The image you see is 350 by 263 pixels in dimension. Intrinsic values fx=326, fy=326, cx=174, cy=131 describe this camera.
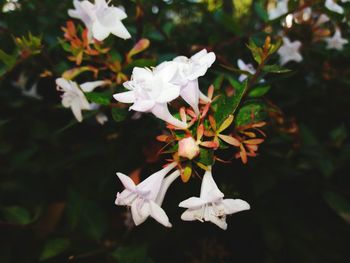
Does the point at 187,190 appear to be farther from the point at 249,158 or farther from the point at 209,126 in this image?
the point at 209,126

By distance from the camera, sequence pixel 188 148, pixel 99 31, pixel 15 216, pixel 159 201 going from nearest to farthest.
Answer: pixel 188 148, pixel 159 201, pixel 99 31, pixel 15 216

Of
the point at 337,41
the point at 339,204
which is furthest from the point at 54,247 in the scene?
the point at 337,41

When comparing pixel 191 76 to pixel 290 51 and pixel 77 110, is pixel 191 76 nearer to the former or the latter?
pixel 77 110

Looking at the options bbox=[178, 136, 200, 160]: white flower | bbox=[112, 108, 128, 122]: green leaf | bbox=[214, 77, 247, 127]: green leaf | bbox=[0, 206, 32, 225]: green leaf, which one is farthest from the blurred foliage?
bbox=[178, 136, 200, 160]: white flower

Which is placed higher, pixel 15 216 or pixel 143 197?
pixel 143 197

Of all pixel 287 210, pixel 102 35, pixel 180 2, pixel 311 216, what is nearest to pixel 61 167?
pixel 102 35

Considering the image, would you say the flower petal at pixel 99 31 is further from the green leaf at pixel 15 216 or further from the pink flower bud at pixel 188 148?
the green leaf at pixel 15 216

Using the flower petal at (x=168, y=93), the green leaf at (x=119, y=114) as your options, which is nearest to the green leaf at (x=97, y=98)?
the green leaf at (x=119, y=114)
